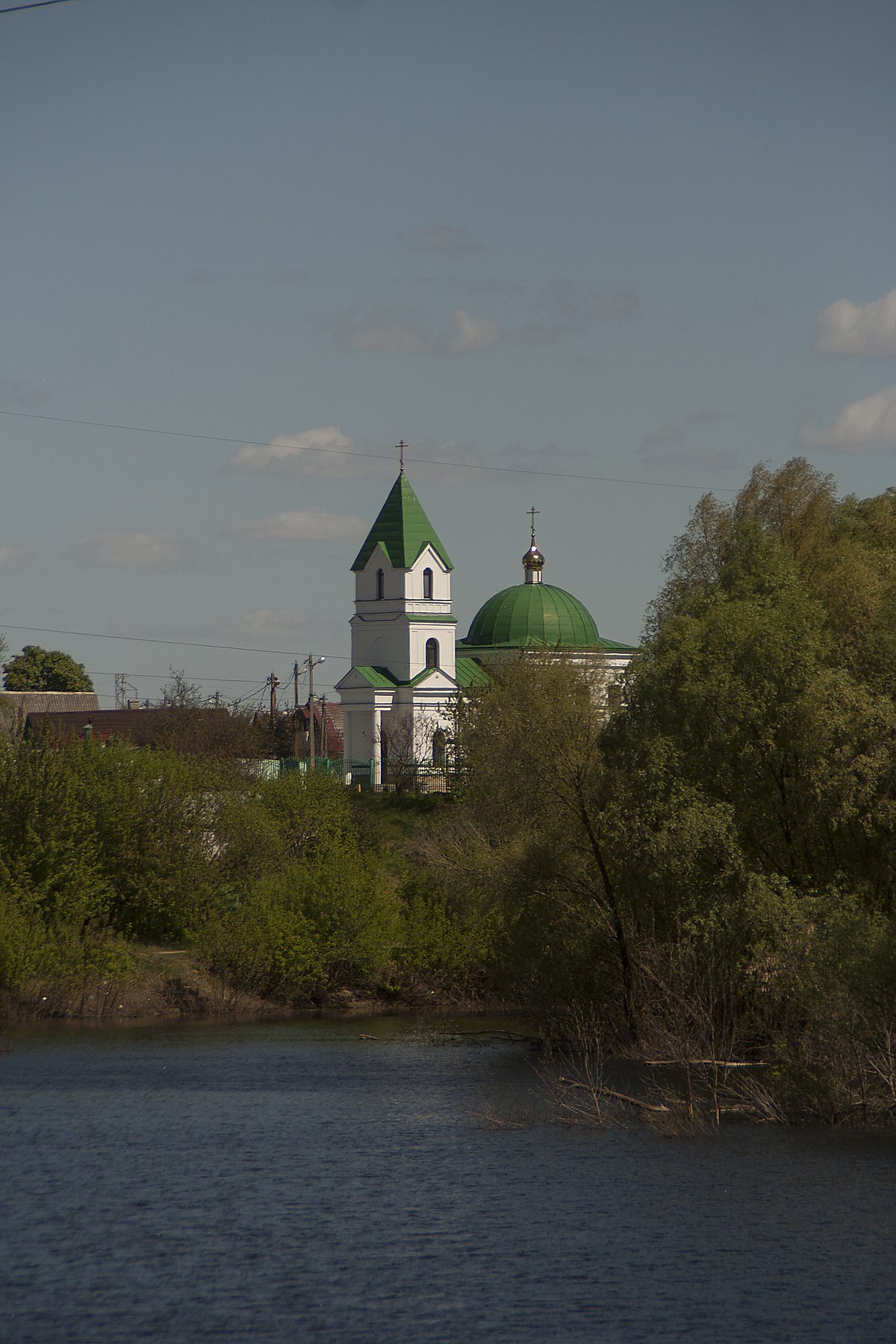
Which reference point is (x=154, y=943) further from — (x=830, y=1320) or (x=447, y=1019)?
(x=830, y=1320)

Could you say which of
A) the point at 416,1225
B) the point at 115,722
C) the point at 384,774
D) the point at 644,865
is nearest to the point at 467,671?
the point at 384,774

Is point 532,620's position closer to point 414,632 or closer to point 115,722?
point 414,632

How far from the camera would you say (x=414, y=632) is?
8756 centimetres

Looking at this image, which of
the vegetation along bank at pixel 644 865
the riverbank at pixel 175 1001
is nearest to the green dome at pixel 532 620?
the vegetation along bank at pixel 644 865

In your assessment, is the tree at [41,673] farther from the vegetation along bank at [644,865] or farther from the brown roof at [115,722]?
the vegetation along bank at [644,865]

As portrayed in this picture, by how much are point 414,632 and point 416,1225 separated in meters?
65.2

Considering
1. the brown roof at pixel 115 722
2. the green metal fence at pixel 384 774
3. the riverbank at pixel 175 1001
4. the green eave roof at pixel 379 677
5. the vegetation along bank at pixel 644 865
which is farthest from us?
the green eave roof at pixel 379 677

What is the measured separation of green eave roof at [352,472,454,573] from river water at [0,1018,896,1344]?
54.9 metres

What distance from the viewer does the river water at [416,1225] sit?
18.6 m

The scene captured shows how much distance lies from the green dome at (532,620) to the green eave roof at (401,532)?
12.9 feet

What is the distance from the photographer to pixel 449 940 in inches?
2219

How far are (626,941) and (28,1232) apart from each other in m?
17.9

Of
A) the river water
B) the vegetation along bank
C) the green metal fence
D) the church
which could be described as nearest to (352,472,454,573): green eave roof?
the church

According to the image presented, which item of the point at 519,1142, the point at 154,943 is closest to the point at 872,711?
the point at 519,1142
